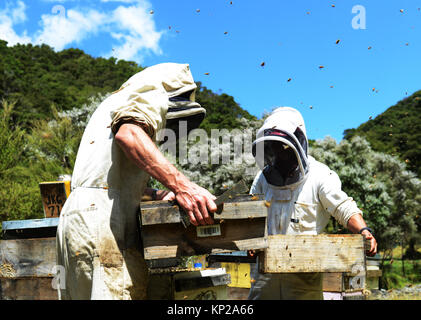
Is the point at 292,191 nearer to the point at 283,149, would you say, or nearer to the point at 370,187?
the point at 283,149

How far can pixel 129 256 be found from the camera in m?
2.29

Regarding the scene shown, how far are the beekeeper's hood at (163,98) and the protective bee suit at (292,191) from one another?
1260 mm

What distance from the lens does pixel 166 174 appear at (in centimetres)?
212

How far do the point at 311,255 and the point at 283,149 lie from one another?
1606mm

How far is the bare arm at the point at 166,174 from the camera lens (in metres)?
2.07

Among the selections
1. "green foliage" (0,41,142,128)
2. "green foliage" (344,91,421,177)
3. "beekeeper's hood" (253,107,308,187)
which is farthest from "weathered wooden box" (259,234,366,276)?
"green foliage" (344,91,421,177)

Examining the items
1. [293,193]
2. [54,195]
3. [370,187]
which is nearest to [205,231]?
Result: [293,193]

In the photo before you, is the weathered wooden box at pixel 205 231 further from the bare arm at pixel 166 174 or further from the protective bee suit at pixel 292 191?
the protective bee suit at pixel 292 191

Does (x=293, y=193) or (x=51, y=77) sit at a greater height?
(x=51, y=77)

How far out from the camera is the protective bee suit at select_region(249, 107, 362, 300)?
373 centimetres

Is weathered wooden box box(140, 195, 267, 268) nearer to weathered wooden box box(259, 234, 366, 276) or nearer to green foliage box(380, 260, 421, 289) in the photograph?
weathered wooden box box(259, 234, 366, 276)
